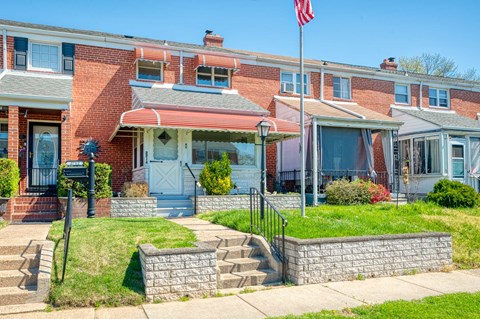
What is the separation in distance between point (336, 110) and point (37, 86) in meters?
11.5

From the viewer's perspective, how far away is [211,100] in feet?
52.5

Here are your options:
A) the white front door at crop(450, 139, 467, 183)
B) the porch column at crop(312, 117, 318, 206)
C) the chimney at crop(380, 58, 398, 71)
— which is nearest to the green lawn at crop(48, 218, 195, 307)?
the porch column at crop(312, 117, 318, 206)

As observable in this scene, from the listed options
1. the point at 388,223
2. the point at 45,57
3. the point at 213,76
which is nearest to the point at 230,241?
the point at 388,223

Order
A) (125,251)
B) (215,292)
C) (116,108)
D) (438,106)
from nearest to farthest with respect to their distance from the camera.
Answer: (215,292) < (125,251) < (116,108) < (438,106)

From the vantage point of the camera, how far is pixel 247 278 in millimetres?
7355

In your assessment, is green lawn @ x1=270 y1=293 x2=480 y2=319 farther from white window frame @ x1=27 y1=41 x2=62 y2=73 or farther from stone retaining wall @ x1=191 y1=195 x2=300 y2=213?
white window frame @ x1=27 y1=41 x2=62 y2=73

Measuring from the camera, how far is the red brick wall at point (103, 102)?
15.3m

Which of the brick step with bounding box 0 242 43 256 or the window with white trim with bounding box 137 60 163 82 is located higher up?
the window with white trim with bounding box 137 60 163 82

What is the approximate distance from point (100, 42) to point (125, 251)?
10788mm

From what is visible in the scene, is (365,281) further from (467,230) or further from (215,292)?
(467,230)

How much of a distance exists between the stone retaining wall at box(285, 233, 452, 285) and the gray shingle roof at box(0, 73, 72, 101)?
934cm

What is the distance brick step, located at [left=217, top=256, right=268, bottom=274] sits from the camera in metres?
7.58

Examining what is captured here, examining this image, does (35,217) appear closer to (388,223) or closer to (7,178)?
(7,178)

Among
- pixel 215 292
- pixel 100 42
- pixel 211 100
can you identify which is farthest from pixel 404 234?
pixel 100 42
